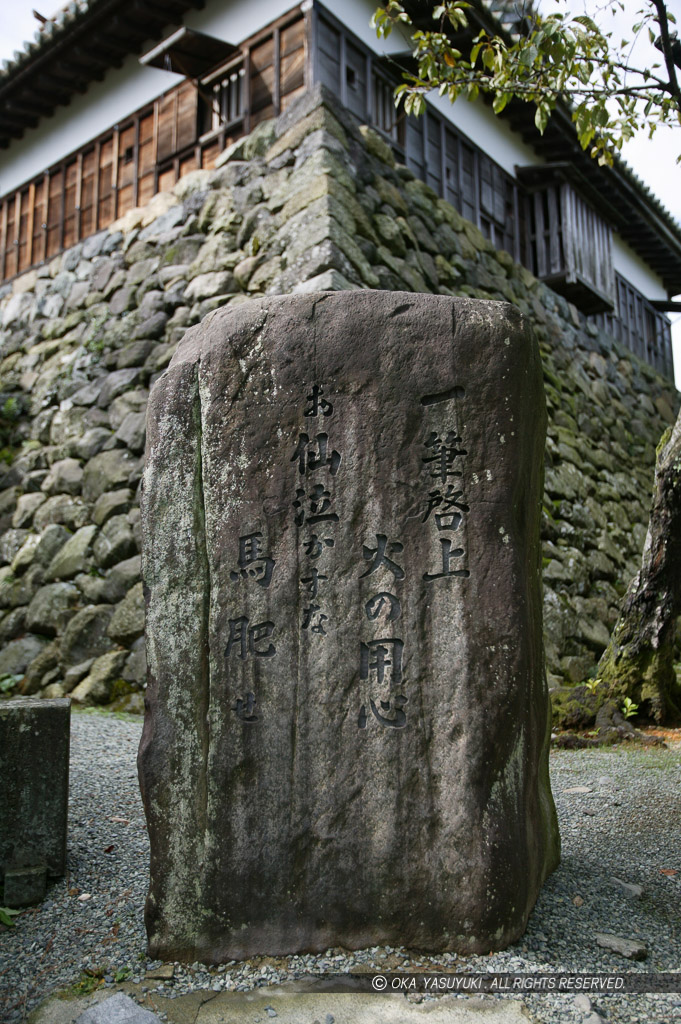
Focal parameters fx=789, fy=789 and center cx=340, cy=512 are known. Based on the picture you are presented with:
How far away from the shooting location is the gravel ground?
2.84 metres

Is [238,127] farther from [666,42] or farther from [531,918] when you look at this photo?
[531,918]

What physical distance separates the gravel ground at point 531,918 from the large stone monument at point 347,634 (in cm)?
10

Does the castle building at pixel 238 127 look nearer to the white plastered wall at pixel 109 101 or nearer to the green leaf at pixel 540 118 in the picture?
the white plastered wall at pixel 109 101

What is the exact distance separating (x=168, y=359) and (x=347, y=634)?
7.34 metres

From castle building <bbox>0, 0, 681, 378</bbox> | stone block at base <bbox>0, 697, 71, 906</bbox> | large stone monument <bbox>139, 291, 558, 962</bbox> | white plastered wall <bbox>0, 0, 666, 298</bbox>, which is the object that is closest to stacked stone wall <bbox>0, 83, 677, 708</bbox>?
castle building <bbox>0, 0, 681, 378</bbox>

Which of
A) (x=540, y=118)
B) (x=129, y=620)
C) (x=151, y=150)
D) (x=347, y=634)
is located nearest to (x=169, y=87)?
(x=151, y=150)

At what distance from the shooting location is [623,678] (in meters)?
6.71

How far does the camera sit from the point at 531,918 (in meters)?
3.17

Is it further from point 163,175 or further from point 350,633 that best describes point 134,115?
point 350,633

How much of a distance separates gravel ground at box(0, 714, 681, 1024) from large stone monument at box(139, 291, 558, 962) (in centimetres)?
10

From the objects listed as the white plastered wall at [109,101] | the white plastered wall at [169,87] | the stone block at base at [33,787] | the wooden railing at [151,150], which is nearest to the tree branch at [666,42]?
the stone block at base at [33,787]

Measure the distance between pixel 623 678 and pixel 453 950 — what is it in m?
4.31

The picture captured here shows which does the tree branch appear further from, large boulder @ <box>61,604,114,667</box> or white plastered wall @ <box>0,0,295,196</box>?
large boulder @ <box>61,604,114,667</box>

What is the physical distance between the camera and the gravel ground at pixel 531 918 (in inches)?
112
